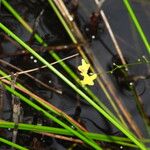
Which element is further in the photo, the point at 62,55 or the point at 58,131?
the point at 62,55

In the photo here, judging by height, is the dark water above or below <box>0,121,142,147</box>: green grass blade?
above

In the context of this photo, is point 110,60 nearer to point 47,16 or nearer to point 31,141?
point 47,16

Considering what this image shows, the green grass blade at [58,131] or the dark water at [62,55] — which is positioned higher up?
the dark water at [62,55]

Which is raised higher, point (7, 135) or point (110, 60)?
point (110, 60)

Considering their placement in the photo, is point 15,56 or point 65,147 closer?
point 65,147

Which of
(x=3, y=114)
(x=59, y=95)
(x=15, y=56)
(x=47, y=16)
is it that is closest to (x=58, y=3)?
(x=47, y=16)

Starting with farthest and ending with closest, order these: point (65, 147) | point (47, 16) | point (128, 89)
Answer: point (47, 16)
point (128, 89)
point (65, 147)

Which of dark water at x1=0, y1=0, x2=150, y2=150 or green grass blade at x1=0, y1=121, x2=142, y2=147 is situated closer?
green grass blade at x1=0, y1=121, x2=142, y2=147

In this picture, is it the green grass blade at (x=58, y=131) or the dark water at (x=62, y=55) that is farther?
the dark water at (x=62, y=55)
